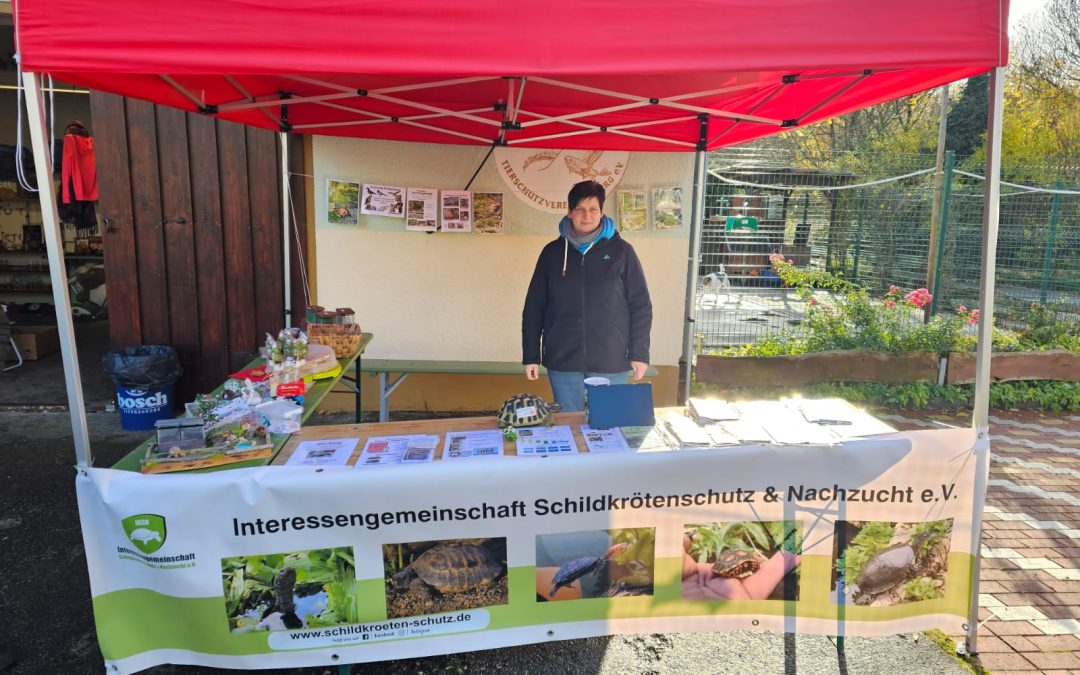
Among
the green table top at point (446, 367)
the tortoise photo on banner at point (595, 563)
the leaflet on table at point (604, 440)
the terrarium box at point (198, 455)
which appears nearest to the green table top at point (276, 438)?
the terrarium box at point (198, 455)

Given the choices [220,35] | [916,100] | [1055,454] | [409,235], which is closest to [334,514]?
[220,35]

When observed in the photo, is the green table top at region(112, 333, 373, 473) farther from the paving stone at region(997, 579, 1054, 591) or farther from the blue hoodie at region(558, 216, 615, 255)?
the paving stone at region(997, 579, 1054, 591)

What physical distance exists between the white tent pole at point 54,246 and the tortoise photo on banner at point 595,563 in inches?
61.3

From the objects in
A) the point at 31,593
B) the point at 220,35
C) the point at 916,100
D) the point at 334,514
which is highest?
the point at 916,100

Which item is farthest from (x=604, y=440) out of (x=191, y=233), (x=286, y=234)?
(x=191, y=233)

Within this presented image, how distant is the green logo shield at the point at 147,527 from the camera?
2113mm

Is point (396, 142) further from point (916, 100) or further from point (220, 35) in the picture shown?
point (916, 100)

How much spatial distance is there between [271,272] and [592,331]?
313 cm

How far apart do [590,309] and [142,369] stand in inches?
138

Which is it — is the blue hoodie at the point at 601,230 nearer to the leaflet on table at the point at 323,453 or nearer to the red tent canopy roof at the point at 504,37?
the red tent canopy roof at the point at 504,37

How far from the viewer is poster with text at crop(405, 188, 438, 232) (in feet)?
17.0

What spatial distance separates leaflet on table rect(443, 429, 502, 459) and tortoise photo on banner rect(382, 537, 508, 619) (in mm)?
296

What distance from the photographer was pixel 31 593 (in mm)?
2973

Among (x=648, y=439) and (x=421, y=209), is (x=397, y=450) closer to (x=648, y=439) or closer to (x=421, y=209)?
(x=648, y=439)
